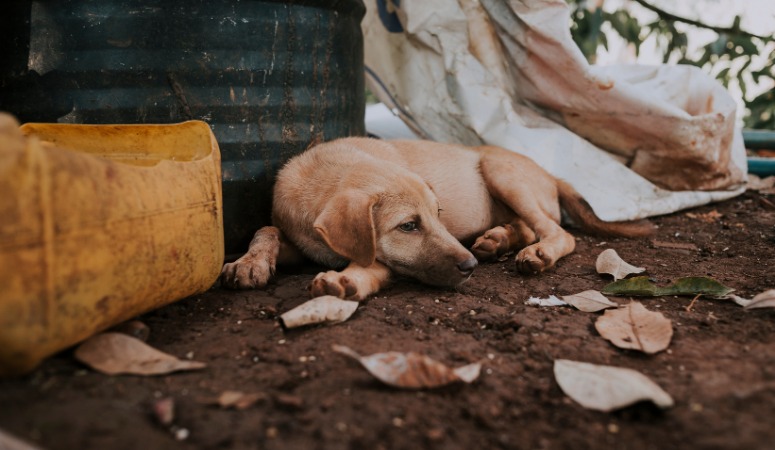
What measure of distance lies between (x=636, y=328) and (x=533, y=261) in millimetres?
910

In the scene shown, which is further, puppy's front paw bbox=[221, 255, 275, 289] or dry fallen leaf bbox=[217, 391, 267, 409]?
puppy's front paw bbox=[221, 255, 275, 289]

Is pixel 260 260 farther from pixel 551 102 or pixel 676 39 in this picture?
pixel 676 39

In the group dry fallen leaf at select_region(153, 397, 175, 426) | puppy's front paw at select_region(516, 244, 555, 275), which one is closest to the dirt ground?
dry fallen leaf at select_region(153, 397, 175, 426)

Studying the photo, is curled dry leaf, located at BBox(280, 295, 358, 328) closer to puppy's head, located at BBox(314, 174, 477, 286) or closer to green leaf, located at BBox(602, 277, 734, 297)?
puppy's head, located at BBox(314, 174, 477, 286)

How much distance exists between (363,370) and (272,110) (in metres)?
1.95

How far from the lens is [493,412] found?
5.77ft

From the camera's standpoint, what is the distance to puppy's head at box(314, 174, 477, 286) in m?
2.80

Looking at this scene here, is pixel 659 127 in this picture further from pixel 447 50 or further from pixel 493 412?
pixel 493 412

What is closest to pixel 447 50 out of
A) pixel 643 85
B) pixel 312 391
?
pixel 643 85

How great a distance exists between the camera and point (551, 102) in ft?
15.2

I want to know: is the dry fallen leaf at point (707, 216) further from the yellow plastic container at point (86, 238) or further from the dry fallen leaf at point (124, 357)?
the dry fallen leaf at point (124, 357)

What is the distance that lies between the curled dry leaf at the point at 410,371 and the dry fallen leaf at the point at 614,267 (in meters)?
1.50

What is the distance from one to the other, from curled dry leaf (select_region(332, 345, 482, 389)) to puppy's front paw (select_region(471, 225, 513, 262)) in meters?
1.71

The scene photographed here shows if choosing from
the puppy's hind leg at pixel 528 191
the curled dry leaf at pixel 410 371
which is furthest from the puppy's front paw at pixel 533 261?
the curled dry leaf at pixel 410 371
